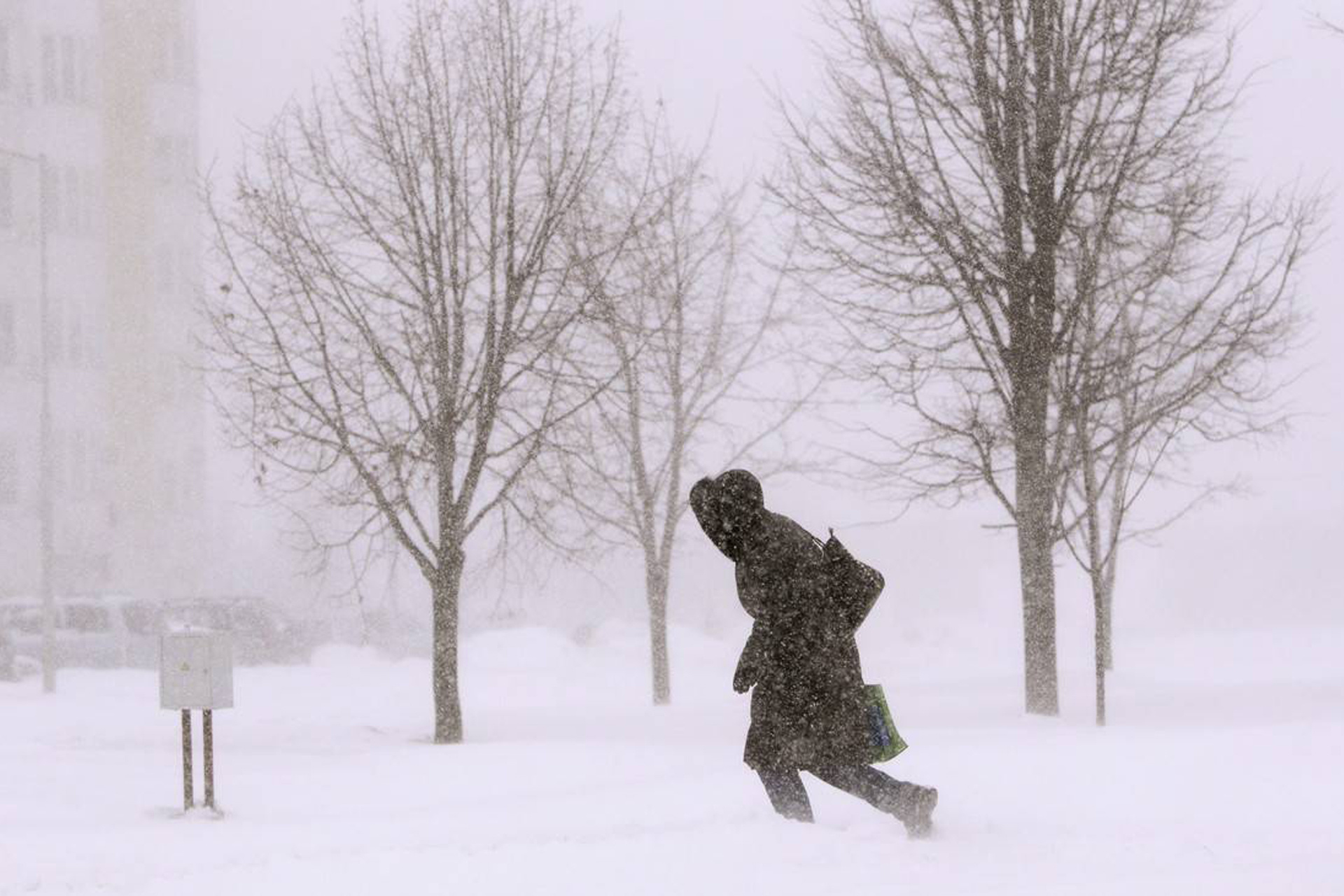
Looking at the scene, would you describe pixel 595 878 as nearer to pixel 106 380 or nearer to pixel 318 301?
pixel 318 301

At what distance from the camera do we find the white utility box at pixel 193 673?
8742 mm

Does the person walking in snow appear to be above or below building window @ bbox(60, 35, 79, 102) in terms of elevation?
below

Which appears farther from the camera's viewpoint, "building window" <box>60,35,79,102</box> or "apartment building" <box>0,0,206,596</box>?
"building window" <box>60,35,79,102</box>

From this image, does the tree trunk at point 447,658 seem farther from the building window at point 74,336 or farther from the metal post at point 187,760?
the building window at point 74,336

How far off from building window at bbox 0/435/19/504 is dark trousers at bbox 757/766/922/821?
4200 centimetres

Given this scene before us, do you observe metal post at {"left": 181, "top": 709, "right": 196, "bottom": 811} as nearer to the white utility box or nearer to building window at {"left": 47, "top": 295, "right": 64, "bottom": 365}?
the white utility box

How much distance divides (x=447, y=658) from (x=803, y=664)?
7.99 m

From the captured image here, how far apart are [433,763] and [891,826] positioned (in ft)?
18.7

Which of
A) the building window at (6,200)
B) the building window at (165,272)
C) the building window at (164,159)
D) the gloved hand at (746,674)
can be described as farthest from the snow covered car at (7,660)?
the building window at (164,159)

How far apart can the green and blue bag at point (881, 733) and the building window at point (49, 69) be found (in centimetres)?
4750

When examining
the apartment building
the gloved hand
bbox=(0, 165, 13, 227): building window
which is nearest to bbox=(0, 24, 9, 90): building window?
the apartment building

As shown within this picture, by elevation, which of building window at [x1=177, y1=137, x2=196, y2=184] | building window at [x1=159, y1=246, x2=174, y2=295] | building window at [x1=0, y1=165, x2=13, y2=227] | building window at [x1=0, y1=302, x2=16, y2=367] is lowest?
building window at [x1=0, y1=302, x2=16, y2=367]

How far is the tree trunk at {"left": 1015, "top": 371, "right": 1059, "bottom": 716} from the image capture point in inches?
587

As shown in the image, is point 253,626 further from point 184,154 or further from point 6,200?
point 184,154
